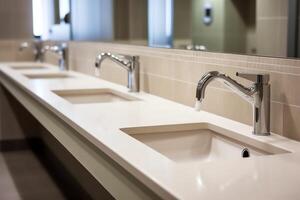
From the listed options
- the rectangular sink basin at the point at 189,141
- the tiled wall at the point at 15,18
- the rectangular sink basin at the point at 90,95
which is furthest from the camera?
the tiled wall at the point at 15,18

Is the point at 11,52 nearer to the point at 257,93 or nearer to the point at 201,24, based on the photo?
the point at 201,24

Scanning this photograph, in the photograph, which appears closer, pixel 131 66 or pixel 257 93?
pixel 257 93

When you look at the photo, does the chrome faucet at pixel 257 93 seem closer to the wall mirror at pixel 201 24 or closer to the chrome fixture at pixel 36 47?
the wall mirror at pixel 201 24

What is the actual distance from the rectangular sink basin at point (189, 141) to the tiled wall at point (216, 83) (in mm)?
110

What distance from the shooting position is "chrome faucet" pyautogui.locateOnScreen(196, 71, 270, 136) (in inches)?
54.7

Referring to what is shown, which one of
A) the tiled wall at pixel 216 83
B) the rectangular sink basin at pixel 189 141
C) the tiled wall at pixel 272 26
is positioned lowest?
the rectangular sink basin at pixel 189 141

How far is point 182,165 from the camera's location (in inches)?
43.1

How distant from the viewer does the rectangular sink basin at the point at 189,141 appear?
1.54 m

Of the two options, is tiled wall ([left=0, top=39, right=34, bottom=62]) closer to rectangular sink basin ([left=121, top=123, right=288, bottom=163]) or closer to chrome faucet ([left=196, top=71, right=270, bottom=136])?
rectangular sink basin ([left=121, top=123, right=288, bottom=163])

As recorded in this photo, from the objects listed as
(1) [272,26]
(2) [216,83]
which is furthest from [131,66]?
(1) [272,26]

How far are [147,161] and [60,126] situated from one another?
853 mm

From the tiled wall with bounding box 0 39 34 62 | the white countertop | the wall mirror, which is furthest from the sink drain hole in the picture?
the tiled wall with bounding box 0 39 34 62

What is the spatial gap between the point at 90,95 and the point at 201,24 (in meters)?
0.92

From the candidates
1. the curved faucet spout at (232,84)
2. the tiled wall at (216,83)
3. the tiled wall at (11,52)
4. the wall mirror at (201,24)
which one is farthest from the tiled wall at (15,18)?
the curved faucet spout at (232,84)
